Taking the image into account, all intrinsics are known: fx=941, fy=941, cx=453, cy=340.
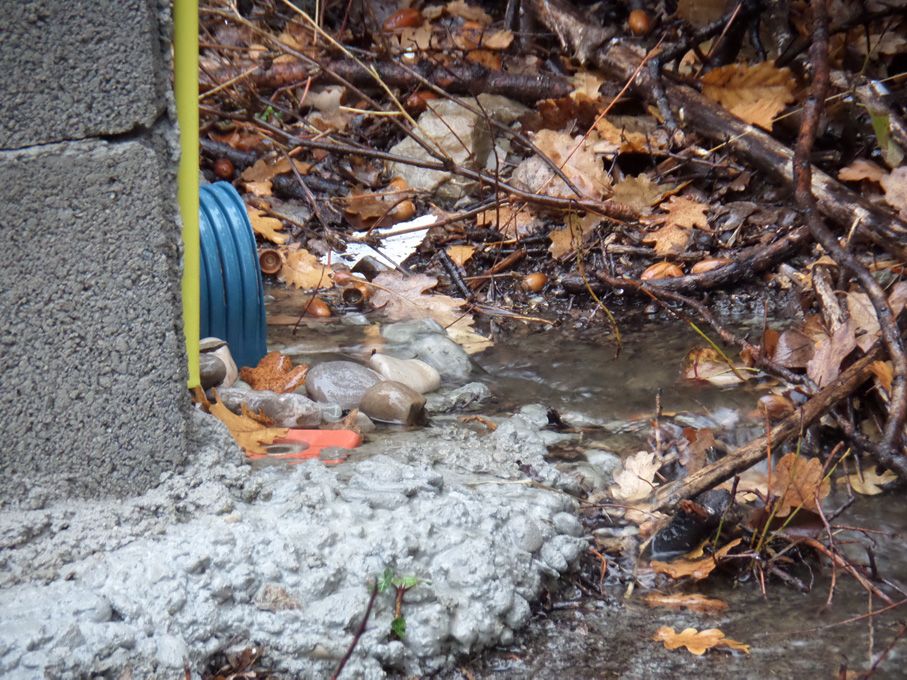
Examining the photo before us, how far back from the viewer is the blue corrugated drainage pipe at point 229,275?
364 cm

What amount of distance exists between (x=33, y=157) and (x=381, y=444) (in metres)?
1.34

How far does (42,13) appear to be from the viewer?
1.76 metres

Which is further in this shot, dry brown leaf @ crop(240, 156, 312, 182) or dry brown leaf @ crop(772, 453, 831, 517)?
dry brown leaf @ crop(240, 156, 312, 182)

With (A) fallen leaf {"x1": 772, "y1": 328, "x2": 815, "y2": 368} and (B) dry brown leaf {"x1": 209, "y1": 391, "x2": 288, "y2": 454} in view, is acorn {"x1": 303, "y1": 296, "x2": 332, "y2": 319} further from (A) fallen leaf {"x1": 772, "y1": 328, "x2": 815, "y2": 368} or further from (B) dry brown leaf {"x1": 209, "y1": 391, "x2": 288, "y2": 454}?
(A) fallen leaf {"x1": 772, "y1": 328, "x2": 815, "y2": 368}

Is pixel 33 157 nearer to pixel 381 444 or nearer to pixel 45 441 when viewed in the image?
pixel 45 441

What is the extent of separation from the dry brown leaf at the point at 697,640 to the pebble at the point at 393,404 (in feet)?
4.19

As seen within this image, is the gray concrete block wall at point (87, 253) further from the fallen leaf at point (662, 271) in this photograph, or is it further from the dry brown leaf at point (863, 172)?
the dry brown leaf at point (863, 172)

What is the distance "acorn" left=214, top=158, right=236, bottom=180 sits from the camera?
601 centimetres

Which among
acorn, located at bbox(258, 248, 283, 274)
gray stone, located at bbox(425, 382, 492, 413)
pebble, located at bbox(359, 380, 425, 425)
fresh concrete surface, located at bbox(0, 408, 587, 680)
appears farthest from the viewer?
acorn, located at bbox(258, 248, 283, 274)

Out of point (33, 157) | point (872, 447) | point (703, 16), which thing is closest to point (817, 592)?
point (872, 447)

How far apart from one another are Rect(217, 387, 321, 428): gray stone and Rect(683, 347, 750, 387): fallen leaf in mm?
1519

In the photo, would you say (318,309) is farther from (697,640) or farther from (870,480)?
(697,640)

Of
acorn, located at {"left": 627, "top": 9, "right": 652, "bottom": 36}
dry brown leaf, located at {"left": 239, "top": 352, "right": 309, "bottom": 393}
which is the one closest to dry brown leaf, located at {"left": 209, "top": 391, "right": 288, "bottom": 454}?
dry brown leaf, located at {"left": 239, "top": 352, "right": 309, "bottom": 393}

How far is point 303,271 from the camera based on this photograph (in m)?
5.07
